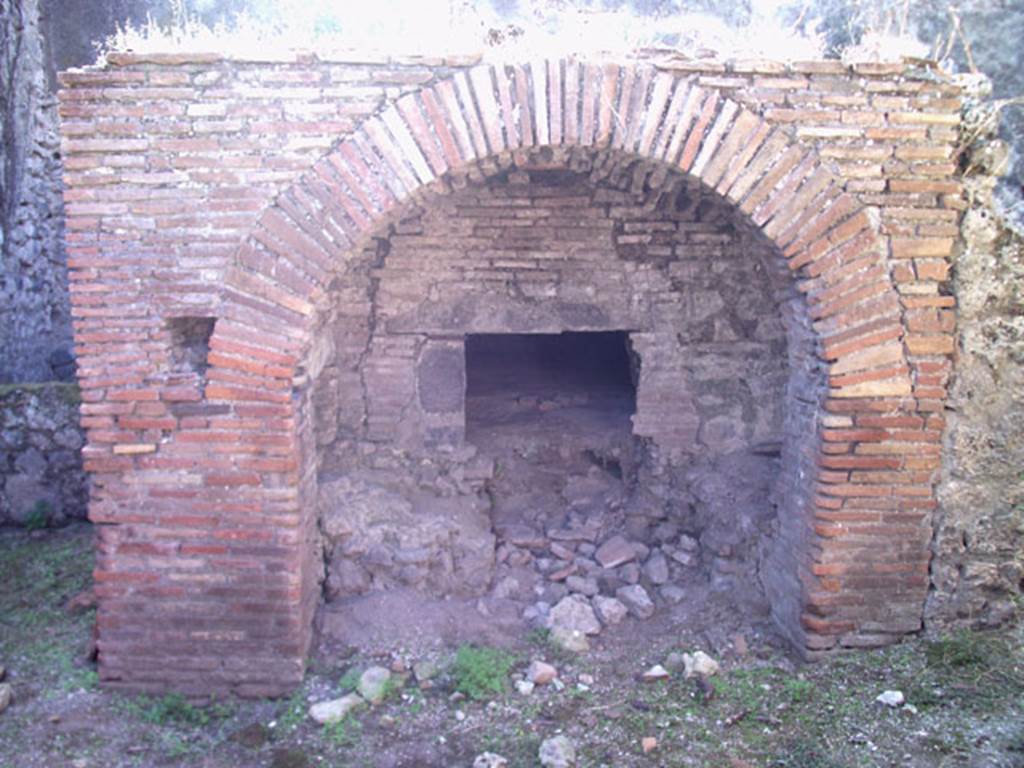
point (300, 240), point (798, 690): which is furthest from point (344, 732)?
point (300, 240)

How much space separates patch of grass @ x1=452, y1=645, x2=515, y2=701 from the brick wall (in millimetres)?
832

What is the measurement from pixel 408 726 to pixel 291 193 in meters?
2.52

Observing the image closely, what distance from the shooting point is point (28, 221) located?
679cm

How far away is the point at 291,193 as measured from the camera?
3.55 meters

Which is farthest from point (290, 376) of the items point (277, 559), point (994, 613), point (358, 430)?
point (994, 613)

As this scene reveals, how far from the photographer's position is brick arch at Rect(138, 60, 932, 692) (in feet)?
11.6

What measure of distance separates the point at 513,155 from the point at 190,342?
5.94 feet

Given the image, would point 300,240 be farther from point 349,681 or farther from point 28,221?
point 28,221

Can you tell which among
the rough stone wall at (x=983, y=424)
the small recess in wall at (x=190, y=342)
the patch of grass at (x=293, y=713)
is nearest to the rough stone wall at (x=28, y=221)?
the small recess in wall at (x=190, y=342)

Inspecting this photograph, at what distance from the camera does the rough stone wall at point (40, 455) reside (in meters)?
5.59

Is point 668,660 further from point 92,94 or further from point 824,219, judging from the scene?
point 92,94

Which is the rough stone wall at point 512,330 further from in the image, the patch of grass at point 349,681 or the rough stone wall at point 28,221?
the rough stone wall at point 28,221

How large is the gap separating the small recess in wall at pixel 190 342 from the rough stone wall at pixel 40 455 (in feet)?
7.65

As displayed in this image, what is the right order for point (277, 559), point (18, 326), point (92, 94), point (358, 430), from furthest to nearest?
point (18, 326) < point (358, 430) < point (277, 559) < point (92, 94)
